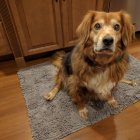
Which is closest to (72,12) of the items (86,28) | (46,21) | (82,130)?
(46,21)

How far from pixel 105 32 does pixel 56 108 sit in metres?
0.73

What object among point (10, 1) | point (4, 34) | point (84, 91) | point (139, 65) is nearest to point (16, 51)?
point (4, 34)

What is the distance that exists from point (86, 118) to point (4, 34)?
114 centimetres

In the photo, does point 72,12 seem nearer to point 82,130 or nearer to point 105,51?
point 105,51

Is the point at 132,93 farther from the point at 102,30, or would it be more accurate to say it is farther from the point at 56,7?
the point at 56,7

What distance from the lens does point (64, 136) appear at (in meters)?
1.14

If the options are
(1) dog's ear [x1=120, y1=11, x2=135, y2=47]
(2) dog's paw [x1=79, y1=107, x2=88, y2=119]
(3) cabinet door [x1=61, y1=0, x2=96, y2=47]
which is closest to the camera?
(1) dog's ear [x1=120, y1=11, x2=135, y2=47]

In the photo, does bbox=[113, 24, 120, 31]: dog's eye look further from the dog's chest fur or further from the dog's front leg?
the dog's front leg

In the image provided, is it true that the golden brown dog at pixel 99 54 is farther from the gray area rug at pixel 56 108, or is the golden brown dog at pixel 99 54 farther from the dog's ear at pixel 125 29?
the gray area rug at pixel 56 108

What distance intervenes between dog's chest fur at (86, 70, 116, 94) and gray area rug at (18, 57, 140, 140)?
0.80 feet

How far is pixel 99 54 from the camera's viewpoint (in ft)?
3.26

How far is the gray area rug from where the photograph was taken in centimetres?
118

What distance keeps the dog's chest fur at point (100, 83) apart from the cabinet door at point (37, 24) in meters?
0.82

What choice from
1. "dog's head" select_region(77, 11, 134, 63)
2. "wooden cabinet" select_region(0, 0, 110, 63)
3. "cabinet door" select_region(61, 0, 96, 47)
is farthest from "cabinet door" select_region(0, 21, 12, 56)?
"dog's head" select_region(77, 11, 134, 63)
